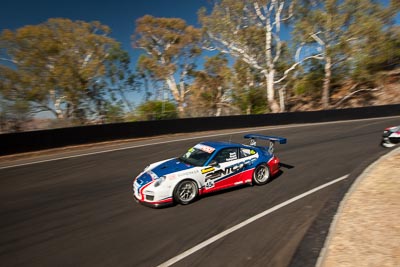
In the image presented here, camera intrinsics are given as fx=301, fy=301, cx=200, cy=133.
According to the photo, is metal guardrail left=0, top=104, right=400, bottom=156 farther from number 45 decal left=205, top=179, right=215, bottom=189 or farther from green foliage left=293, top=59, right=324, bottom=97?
green foliage left=293, top=59, right=324, bottom=97

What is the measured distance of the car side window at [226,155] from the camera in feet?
26.0

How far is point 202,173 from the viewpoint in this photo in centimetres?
751

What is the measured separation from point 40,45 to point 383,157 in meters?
25.5

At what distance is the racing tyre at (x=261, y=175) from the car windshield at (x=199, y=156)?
1.45m

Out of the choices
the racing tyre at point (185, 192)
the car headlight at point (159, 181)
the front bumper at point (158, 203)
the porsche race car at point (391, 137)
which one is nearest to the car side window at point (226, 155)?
the racing tyre at point (185, 192)

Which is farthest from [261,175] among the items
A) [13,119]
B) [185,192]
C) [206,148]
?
[13,119]

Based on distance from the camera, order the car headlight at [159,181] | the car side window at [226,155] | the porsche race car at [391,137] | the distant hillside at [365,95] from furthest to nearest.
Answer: the distant hillside at [365,95] < the porsche race car at [391,137] < the car side window at [226,155] < the car headlight at [159,181]

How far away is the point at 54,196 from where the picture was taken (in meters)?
8.16

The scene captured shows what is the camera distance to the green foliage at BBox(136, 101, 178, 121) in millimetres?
20578

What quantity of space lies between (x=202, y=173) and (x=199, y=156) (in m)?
0.68

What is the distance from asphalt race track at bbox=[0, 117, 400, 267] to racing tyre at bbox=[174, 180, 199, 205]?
0.20 meters

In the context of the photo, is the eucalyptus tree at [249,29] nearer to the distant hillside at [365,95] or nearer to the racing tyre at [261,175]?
the distant hillside at [365,95]

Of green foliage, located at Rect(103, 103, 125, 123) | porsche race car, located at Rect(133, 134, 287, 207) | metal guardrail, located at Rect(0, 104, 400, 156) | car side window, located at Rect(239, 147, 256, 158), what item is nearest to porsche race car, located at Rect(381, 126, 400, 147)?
porsche race car, located at Rect(133, 134, 287, 207)

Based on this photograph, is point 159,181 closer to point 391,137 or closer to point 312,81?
point 391,137
